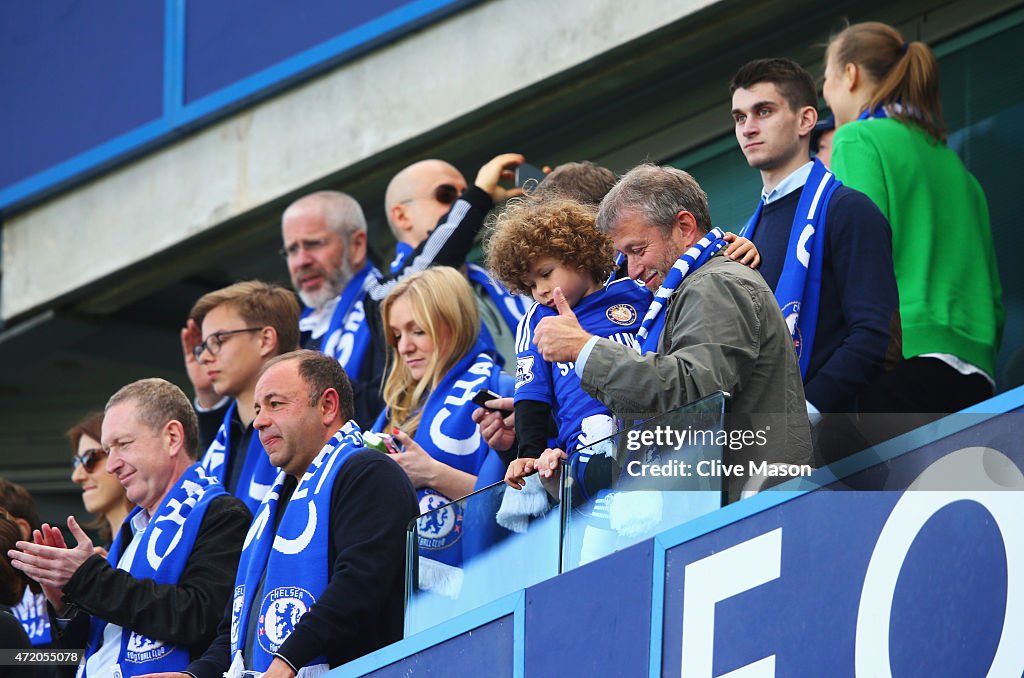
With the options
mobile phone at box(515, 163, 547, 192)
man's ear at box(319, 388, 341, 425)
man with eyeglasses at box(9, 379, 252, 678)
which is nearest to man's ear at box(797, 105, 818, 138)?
mobile phone at box(515, 163, 547, 192)

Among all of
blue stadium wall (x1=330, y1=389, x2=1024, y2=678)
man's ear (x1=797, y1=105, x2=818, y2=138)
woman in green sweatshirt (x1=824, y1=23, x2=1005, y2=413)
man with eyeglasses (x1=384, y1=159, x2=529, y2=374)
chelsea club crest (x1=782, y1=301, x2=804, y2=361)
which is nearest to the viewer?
blue stadium wall (x1=330, y1=389, x2=1024, y2=678)

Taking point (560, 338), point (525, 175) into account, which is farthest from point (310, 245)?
point (560, 338)

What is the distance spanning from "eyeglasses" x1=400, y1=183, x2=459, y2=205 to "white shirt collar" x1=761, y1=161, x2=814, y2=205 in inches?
85.0

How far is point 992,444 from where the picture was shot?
364 centimetres

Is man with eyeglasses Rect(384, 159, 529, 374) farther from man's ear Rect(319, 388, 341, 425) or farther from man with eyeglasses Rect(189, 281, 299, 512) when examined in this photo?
man's ear Rect(319, 388, 341, 425)

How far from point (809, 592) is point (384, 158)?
17.2ft

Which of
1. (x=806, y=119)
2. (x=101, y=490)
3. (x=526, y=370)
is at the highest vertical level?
(x=806, y=119)

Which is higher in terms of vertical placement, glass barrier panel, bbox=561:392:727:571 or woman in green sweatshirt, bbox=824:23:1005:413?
woman in green sweatshirt, bbox=824:23:1005:413

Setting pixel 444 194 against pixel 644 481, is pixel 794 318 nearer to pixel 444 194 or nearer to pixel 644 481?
pixel 644 481

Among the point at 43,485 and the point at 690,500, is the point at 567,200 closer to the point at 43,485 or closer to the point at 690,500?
the point at 690,500

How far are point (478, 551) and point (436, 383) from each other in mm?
1321

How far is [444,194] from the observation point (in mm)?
6973

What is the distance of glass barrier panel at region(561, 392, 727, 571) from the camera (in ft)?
12.5

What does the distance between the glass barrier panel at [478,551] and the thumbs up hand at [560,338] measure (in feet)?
0.98
